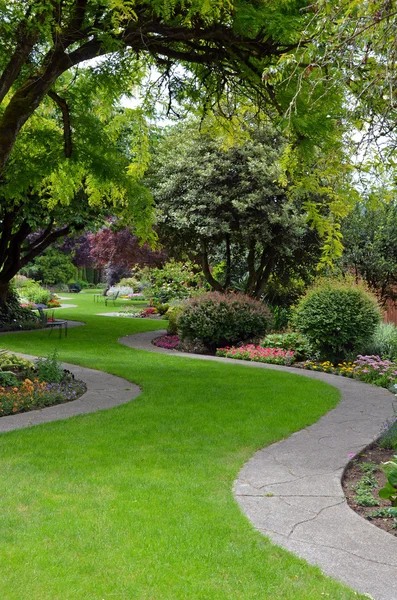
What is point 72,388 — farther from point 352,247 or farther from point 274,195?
point 352,247

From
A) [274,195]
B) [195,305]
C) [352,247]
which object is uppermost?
[274,195]

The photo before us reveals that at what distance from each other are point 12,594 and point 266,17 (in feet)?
19.4

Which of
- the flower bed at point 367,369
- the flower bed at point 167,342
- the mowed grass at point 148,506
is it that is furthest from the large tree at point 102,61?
the flower bed at point 167,342

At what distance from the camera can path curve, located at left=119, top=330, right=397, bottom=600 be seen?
3.25 m

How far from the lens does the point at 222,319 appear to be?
1341 centimetres

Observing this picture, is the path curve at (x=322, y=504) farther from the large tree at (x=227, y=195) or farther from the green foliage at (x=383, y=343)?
the large tree at (x=227, y=195)

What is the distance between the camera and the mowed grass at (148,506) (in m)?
3.02

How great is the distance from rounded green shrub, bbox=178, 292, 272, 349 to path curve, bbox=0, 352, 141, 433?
3.89 m

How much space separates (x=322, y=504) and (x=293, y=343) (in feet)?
27.4

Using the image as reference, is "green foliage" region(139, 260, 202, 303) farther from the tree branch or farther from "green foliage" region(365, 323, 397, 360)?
the tree branch

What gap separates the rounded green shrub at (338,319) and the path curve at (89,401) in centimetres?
411

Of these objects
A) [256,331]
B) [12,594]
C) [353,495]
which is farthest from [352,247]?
[12,594]

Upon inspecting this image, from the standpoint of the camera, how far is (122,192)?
9.07m

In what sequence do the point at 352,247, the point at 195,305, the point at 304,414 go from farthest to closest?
the point at 352,247
the point at 195,305
the point at 304,414
